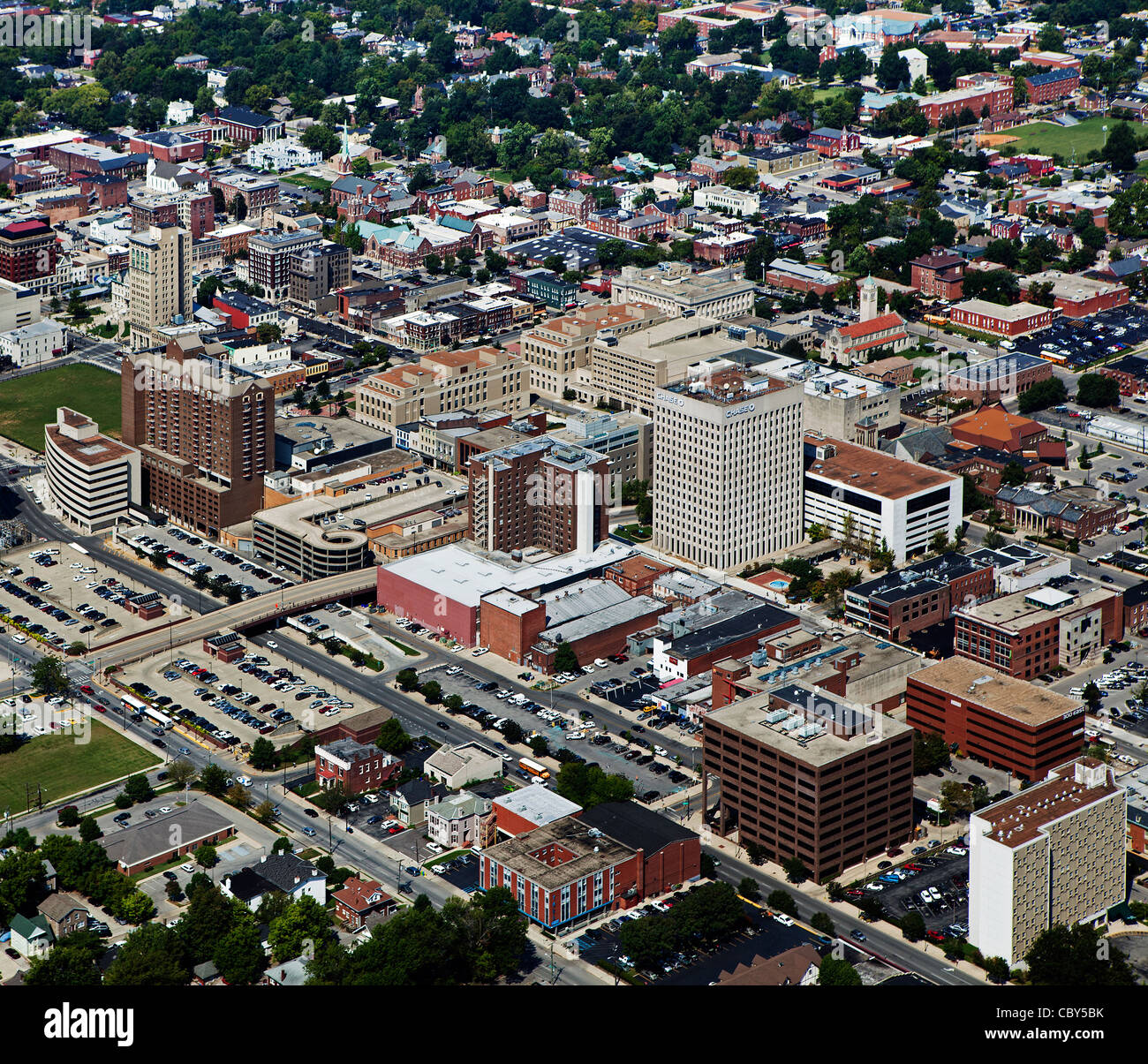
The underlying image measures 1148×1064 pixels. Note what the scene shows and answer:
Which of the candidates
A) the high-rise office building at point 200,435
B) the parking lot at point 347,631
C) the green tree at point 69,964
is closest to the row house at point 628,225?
the high-rise office building at point 200,435

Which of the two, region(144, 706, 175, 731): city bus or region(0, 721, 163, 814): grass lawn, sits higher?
region(144, 706, 175, 731): city bus

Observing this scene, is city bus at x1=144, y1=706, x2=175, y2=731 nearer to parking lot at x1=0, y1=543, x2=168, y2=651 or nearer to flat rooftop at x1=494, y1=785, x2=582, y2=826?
parking lot at x1=0, y1=543, x2=168, y2=651

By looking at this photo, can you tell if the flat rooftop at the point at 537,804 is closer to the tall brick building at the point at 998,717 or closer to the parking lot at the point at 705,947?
the parking lot at the point at 705,947

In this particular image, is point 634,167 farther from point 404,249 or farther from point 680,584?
point 680,584

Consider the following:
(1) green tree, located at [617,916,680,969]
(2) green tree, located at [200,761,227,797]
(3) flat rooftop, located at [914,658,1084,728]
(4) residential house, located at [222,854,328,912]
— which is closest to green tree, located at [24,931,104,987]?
(4) residential house, located at [222,854,328,912]

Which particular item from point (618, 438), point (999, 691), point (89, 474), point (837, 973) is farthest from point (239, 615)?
point (837, 973)

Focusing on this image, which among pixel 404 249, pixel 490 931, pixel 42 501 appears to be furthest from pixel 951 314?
pixel 490 931
